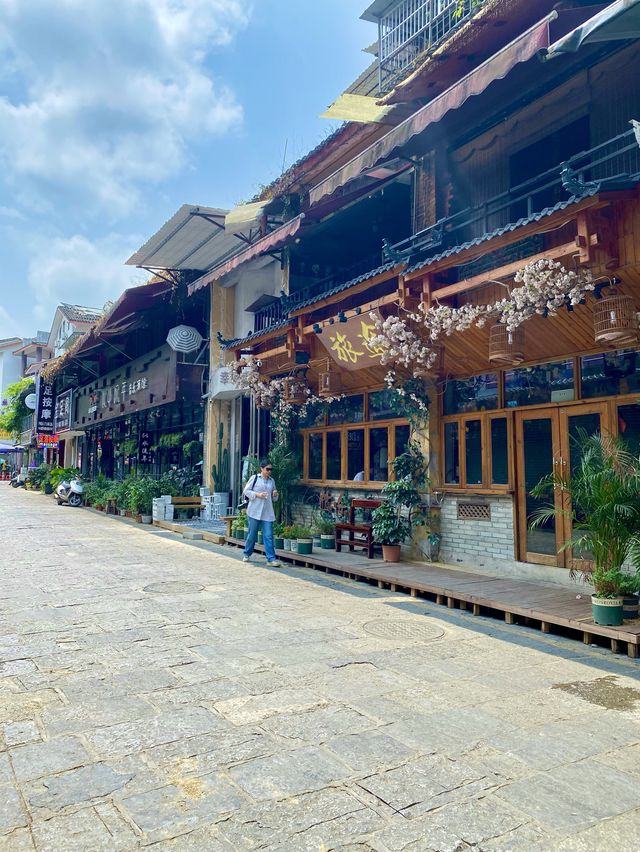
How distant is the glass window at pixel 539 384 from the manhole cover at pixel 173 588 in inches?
211

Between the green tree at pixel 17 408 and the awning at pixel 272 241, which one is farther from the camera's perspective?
the green tree at pixel 17 408

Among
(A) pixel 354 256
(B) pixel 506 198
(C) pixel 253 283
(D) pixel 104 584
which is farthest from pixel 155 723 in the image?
(C) pixel 253 283

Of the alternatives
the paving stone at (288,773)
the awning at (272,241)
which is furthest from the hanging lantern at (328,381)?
the paving stone at (288,773)

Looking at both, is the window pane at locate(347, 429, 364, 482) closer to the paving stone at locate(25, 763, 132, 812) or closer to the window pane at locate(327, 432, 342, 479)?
the window pane at locate(327, 432, 342, 479)

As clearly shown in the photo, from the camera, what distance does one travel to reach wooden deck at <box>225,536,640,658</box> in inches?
257

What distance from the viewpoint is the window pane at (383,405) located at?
12.2m

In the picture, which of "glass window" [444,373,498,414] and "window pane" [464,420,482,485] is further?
"window pane" [464,420,482,485]

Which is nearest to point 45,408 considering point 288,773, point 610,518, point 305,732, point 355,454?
point 355,454

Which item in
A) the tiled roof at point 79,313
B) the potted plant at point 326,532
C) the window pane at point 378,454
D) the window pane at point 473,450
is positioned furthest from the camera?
the tiled roof at point 79,313

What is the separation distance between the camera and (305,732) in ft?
13.5

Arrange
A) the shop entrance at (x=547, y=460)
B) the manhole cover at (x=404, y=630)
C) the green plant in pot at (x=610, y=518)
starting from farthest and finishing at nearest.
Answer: the shop entrance at (x=547, y=460) → the manhole cover at (x=404, y=630) → the green plant in pot at (x=610, y=518)

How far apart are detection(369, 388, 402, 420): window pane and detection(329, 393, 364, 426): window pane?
0.41 meters

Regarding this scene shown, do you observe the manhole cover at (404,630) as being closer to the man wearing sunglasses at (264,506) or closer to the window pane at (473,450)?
the window pane at (473,450)

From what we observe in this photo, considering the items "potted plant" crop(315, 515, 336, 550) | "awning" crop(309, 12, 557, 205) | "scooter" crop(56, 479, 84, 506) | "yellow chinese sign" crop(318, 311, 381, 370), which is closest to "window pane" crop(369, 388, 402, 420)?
"yellow chinese sign" crop(318, 311, 381, 370)
